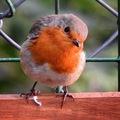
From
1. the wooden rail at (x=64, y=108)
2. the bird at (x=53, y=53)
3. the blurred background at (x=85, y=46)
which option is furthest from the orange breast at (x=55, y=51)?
the blurred background at (x=85, y=46)

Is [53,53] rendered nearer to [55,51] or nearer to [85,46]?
[55,51]

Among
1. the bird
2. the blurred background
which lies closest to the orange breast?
the bird

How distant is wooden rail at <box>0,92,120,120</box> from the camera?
3.80 m

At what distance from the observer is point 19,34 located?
5129 mm

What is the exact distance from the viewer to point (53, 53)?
4094mm

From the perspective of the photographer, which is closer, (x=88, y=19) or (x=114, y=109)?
→ (x=114, y=109)

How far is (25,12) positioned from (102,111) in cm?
146

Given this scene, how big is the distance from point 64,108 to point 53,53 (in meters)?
0.35

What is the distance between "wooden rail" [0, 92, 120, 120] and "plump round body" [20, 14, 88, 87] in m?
0.27

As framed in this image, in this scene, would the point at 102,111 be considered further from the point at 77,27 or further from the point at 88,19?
the point at 88,19

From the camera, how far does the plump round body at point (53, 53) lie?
13.2 feet

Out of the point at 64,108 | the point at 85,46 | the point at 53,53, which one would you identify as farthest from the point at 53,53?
the point at 85,46

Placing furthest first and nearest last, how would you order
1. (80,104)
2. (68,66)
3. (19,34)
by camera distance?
(19,34) < (68,66) < (80,104)

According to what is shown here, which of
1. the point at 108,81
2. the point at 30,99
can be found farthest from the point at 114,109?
the point at 108,81
